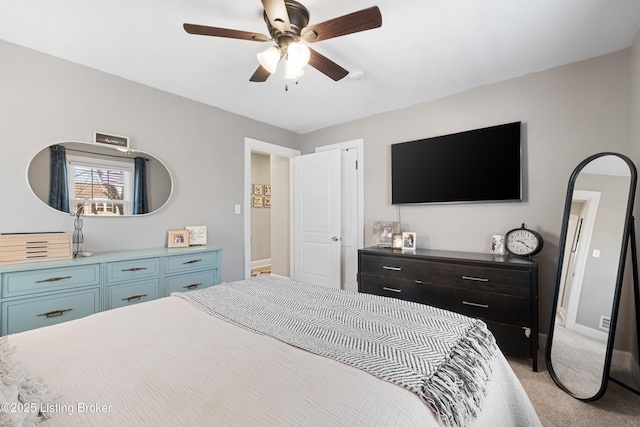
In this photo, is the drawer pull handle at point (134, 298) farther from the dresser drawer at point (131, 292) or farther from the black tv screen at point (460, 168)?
the black tv screen at point (460, 168)

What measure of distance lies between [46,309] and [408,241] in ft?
10.2

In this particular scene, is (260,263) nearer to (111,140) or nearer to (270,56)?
(111,140)

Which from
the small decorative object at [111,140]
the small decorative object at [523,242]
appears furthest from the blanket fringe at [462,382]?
the small decorative object at [111,140]

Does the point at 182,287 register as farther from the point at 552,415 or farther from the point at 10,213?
the point at 552,415

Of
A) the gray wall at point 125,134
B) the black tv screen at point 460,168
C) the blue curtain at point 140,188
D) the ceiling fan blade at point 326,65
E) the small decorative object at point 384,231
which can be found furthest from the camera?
the small decorative object at point 384,231

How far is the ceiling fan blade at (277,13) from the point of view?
4.68ft

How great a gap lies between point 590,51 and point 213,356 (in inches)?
130

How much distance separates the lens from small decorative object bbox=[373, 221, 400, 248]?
3352 millimetres

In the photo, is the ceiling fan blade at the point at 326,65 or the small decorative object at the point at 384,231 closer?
the ceiling fan blade at the point at 326,65

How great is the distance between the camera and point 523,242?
252 cm

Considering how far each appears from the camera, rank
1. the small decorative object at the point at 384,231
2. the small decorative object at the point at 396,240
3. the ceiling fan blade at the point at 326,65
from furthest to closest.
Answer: the small decorative object at the point at 384,231
the small decorative object at the point at 396,240
the ceiling fan blade at the point at 326,65

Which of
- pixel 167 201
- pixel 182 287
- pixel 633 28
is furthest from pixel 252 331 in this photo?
pixel 633 28

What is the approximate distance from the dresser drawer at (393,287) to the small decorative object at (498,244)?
0.75 meters

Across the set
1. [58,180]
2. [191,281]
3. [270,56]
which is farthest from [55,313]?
[270,56]
